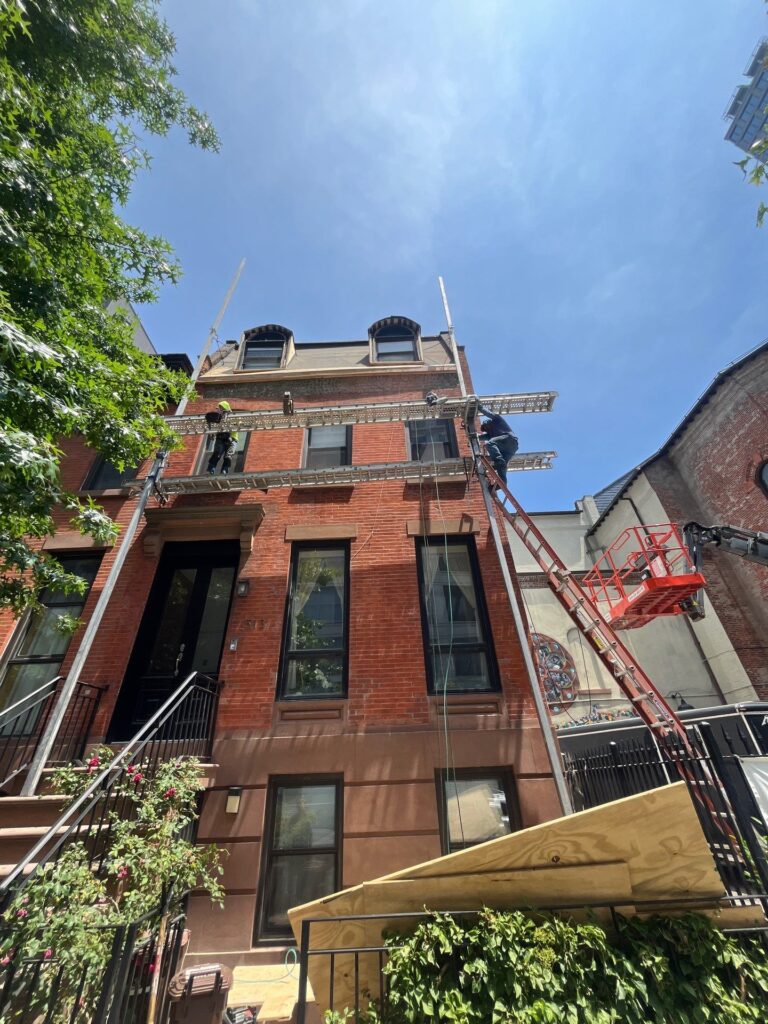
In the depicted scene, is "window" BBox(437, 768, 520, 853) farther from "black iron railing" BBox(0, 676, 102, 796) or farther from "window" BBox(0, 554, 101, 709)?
"window" BBox(0, 554, 101, 709)

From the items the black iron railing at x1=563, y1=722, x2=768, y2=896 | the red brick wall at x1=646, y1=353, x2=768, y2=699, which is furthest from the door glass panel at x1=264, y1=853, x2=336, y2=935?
the red brick wall at x1=646, y1=353, x2=768, y2=699

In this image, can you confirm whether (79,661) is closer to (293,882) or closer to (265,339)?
(293,882)

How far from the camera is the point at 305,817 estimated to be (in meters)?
5.41

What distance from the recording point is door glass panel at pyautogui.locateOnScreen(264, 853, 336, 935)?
16.2 feet

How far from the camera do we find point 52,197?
4.91 meters

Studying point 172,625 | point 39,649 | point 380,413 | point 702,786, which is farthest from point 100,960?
point 380,413

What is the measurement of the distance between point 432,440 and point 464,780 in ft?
20.6

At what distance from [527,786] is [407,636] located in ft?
8.04

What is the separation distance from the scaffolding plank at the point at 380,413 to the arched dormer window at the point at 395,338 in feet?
13.0

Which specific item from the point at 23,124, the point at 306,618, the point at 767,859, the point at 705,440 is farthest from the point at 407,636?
the point at 705,440

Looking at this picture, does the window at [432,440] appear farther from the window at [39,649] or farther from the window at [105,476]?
the window at [39,649]

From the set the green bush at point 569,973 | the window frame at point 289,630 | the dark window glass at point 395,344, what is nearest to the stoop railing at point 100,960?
the green bush at point 569,973

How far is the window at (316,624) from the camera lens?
21.1 ft

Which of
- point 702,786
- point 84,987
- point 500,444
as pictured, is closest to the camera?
point 84,987
